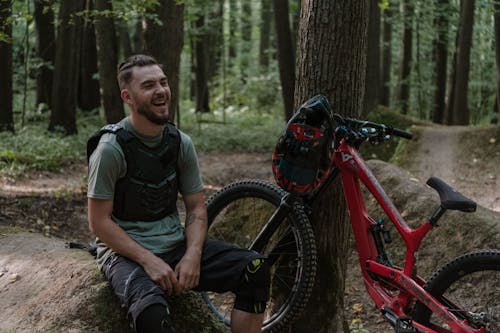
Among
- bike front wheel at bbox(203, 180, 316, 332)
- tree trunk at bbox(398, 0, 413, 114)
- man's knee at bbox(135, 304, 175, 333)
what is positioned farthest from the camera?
tree trunk at bbox(398, 0, 413, 114)

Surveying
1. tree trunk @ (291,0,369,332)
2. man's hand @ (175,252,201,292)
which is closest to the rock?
man's hand @ (175,252,201,292)

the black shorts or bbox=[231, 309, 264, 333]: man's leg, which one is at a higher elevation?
the black shorts

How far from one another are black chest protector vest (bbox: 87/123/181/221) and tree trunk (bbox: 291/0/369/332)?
49.0 inches

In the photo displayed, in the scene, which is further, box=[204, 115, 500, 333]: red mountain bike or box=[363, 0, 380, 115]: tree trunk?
box=[363, 0, 380, 115]: tree trunk

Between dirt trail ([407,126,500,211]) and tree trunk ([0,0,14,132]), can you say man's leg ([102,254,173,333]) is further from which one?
tree trunk ([0,0,14,132])

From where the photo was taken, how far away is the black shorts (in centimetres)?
334

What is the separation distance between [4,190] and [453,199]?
748cm

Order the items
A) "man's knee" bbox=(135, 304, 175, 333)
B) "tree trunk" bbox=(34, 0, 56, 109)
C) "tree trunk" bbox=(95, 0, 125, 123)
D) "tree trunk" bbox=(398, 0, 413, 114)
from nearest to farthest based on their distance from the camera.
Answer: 1. "man's knee" bbox=(135, 304, 175, 333)
2. "tree trunk" bbox=(95, 0, 125, 123)
3. "tree trunk" bbox=(34, 0, 56, 109)
4. "tree trunk" bbox=(398, 0, 413, 114)

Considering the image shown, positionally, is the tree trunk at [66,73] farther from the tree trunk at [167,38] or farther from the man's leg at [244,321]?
the man's leg at [244,321]

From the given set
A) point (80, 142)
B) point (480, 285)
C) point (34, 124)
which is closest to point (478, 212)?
point (480, 285)

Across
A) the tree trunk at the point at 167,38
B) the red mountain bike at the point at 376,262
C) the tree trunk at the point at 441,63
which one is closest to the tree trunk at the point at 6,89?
the tree trunk at the point at 167,38

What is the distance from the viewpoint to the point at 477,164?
11.5m

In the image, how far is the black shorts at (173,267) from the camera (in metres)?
3.34

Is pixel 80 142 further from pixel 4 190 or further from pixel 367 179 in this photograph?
pixel 367 179
